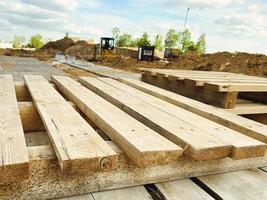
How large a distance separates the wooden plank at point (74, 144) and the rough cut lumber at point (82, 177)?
0.23 feet

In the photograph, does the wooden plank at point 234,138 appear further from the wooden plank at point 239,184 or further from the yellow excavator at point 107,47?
the yellow excavator at point 107,47

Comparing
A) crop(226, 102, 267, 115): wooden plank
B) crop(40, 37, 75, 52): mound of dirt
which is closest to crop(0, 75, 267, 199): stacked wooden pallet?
crop(226, 102, 267, 115): wooden plank

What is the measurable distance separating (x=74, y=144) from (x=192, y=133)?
23.0 inches

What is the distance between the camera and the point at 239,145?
4.25 feet

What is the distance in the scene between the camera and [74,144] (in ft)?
3.73

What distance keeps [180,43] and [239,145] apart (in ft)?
162

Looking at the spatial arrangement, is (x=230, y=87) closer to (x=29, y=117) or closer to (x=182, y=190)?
(x=182, y=190)

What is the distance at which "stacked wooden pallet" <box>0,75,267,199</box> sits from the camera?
1.06 meters

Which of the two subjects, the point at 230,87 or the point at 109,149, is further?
the point at 230,87

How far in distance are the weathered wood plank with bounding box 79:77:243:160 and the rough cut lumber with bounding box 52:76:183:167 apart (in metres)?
0.08

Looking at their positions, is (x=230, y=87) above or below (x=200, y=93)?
above

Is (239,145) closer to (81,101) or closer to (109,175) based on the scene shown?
(109,175)

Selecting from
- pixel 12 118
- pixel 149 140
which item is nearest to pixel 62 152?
pixel 149 140

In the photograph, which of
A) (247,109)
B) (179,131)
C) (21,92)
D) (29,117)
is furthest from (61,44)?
(179,131)
